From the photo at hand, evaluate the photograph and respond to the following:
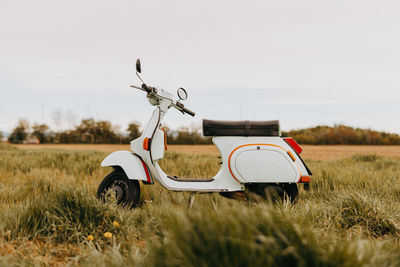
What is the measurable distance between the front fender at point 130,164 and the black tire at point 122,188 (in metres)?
0.10

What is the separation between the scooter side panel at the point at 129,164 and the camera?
2.96 metres

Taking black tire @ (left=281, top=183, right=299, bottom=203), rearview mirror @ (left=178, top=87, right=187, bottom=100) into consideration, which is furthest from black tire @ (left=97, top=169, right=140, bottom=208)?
black tire @ (left=281, top=183, right=299, bottom=203)

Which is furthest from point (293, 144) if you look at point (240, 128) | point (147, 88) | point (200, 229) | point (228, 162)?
point (200, 229)

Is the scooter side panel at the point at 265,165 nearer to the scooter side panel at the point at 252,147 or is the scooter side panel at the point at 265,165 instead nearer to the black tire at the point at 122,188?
the scooter side panel at the point at 252,147

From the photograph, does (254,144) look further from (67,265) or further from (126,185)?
(67,265)

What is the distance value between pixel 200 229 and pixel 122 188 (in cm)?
194

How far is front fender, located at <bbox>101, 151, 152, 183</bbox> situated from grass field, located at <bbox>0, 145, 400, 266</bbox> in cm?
36

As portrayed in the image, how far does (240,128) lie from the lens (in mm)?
2992

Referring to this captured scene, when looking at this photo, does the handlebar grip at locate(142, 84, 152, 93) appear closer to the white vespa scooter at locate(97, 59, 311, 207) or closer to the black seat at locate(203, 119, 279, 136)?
the white vespa scooter at locate(97, 59, 311, 207)

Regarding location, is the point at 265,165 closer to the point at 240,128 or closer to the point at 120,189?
the point at 240,128

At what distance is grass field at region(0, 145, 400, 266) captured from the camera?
4.00ft

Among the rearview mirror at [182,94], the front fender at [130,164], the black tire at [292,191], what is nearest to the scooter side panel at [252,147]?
the black tire at [292,191]

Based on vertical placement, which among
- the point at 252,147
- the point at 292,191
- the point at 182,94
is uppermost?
the point at 182,94

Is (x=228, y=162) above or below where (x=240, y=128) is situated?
below
